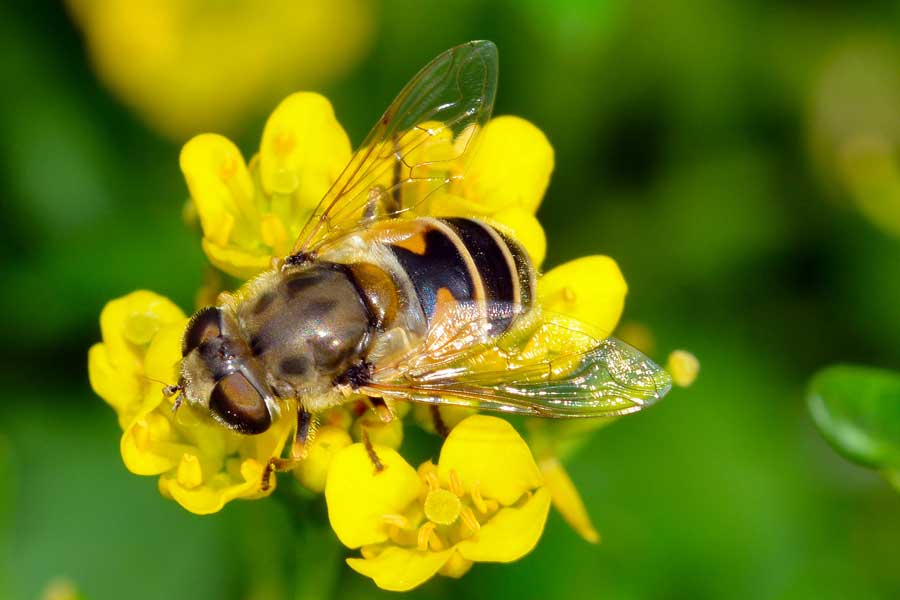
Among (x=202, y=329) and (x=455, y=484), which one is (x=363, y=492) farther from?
(x=202, y=329)

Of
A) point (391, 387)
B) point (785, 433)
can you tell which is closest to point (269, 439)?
point (391, 387)

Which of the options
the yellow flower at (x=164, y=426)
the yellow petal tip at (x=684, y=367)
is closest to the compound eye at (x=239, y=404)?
the yellow flower at (x=164, y=426)

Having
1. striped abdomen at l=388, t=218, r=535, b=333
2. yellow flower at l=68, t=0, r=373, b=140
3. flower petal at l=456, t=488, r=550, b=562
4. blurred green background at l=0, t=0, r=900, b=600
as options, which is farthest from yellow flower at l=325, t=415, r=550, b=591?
yellow flower at l=68, t=0, r=373, b=140

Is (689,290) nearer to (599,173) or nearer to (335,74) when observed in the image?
(599,173)

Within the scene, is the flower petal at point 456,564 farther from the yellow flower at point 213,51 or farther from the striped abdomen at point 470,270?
the yellow flower at point 213,51

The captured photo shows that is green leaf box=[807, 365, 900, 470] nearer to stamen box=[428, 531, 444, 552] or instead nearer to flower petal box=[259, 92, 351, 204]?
stamen box=[428, 531, 444, 552]
